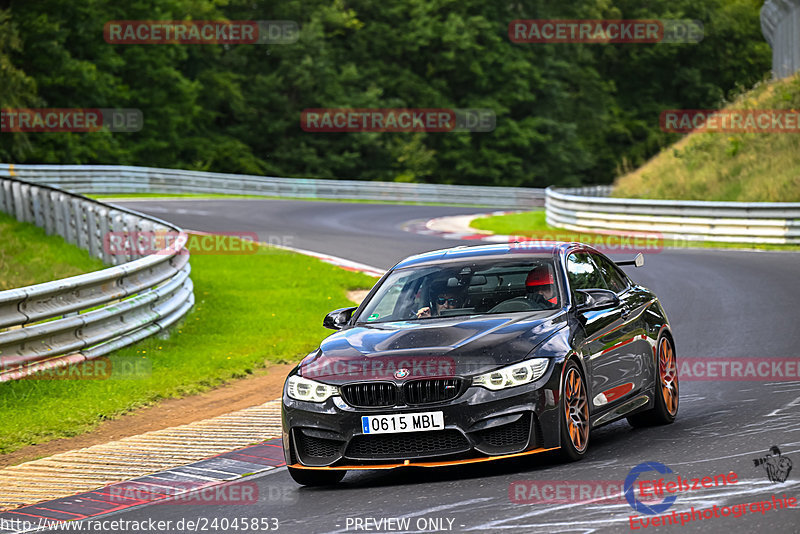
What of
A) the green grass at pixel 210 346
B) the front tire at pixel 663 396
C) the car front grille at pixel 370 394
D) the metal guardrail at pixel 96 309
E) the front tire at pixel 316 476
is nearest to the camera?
the car front grille at pixel 370 394

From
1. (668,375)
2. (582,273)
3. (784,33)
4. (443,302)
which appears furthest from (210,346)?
(784,33)

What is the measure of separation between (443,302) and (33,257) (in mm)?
12706

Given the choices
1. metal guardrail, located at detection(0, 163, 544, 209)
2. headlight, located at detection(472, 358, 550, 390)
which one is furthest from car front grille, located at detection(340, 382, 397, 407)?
metal guardrail, located at detection(0, 163, 544, 209)

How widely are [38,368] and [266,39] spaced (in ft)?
185

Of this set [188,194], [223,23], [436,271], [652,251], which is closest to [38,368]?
[436,271]

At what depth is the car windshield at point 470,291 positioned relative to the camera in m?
8.33

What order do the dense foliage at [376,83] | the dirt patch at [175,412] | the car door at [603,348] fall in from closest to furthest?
the car door at [603,348]
the dirt patch at [175,412]
the dense foliage at [376,83]

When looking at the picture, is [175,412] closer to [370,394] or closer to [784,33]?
[370,394]

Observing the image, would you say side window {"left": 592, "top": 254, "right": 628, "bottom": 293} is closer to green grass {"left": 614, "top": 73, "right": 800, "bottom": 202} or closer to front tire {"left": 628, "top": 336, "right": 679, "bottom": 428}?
front tire {"left": 628, "top": 336, "right": 679, "bottom": 428}

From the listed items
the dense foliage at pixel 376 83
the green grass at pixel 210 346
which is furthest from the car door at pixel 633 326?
the dense foliage at pixel 376 83

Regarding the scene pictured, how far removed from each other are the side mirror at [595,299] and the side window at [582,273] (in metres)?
0.15

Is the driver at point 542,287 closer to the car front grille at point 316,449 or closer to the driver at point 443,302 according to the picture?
the driver at point 443,302

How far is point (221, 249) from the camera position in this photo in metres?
25.4

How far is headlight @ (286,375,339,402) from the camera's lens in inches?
293
